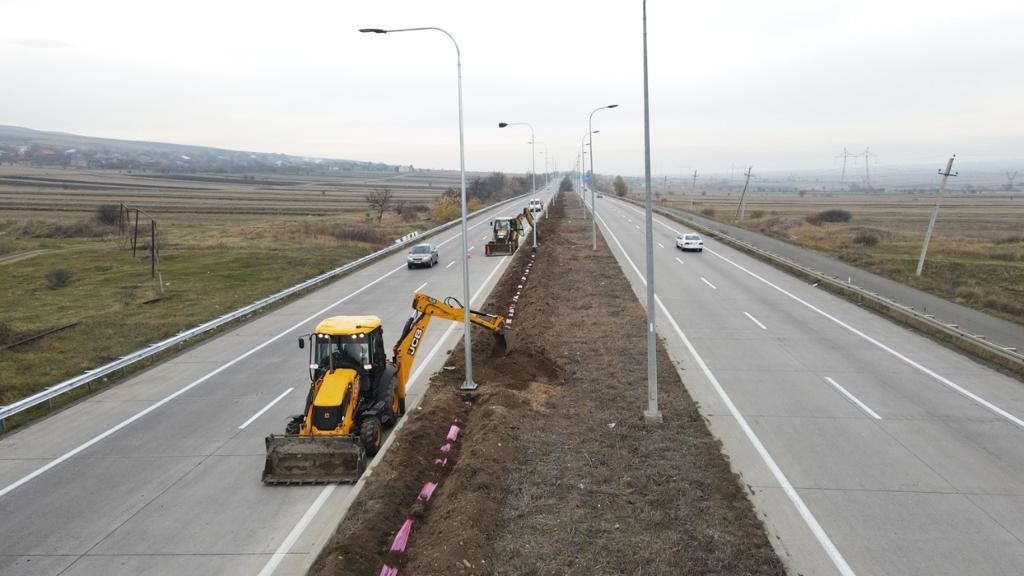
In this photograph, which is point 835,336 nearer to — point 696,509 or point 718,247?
Answer: point 696,509

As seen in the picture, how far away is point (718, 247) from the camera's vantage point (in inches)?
1788

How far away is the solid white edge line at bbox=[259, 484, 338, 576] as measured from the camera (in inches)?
346

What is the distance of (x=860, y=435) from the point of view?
12945mm

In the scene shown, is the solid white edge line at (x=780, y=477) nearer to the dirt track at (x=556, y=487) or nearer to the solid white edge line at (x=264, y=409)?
the dirt track at (x=556, y=487)

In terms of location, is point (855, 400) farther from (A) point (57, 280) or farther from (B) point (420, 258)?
(A) point (57, 280)

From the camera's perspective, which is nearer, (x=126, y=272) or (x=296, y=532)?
(x=296, y=532)

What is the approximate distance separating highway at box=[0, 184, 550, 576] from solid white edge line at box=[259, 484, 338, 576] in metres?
0.02

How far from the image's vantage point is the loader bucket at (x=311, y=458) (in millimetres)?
11078

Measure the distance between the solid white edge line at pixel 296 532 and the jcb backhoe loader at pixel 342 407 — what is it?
29 cm

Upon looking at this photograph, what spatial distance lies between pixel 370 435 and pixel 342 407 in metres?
0.89

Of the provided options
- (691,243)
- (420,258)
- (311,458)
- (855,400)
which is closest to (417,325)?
(311,458)

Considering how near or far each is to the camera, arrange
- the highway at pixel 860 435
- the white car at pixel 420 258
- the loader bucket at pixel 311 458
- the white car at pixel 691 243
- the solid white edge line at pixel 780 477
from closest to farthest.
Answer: the solid white edge line at pixel 780 477
the highway at pixel 860 435
the loader bucket at pixel 311 458
the white car at pixel 420 258
the white car at pixel 691 243

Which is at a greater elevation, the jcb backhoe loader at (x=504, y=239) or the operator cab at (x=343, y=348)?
the jcb backhoe loader at (x=504, y=239)

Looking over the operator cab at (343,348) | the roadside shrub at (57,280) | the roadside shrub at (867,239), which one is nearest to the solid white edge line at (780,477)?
the operator cab at (343,348)
